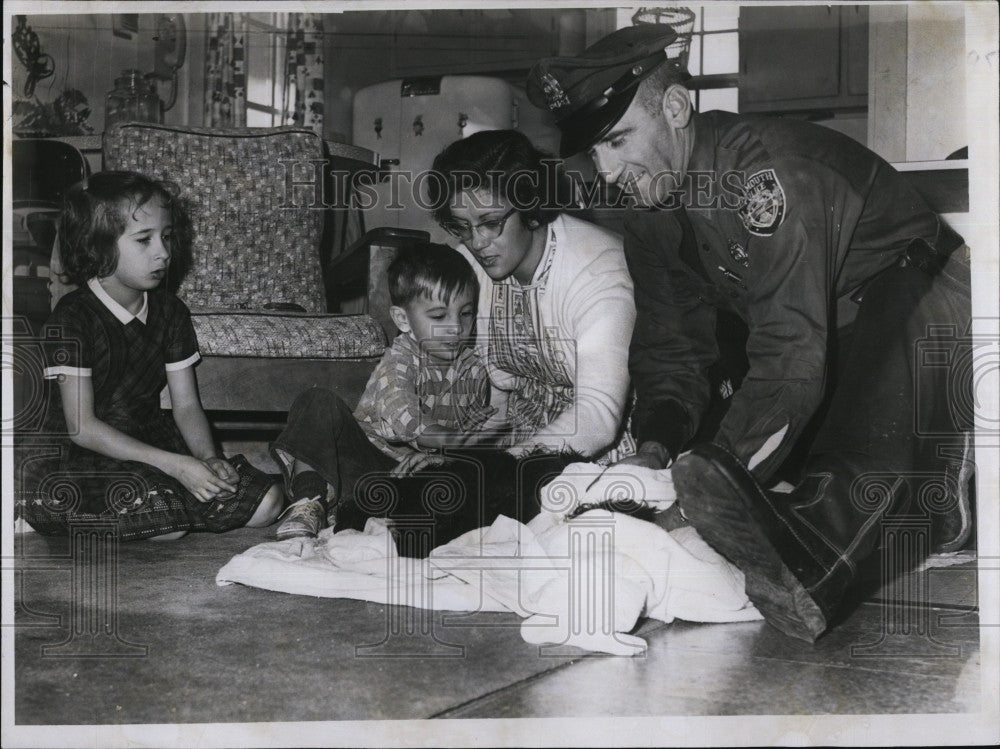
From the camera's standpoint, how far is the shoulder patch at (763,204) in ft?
3.82

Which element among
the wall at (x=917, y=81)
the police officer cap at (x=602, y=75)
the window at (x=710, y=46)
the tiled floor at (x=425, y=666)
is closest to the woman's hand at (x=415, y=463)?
the tiled floor at (x=425, y=666)

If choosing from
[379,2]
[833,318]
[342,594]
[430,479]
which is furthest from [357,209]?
[833,318]

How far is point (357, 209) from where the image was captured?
4.57 feet

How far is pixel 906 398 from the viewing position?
1.20 meters

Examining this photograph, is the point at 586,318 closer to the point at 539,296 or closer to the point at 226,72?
the point at 539,296

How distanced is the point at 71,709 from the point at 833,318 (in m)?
1.01

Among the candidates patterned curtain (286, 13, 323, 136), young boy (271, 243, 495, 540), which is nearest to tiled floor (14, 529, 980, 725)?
young boy (271, 243, 495, 540)

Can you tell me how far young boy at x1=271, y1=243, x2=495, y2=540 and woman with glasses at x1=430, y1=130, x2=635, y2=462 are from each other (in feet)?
0.12

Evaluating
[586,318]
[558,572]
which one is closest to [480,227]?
[586,318]

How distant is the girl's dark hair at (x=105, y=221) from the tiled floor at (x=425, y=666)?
17.7 inches

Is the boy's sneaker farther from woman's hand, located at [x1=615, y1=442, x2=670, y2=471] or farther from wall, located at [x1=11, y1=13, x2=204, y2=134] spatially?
wall, located at [x1=11, y1=13, x2=204, y2=134]

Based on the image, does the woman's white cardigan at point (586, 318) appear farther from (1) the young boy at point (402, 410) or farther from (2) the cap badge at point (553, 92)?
(2) the cap badge at point (553, 92)

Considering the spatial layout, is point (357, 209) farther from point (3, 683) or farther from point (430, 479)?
point (3, 683)

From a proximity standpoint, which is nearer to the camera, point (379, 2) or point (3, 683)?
point (3, 683)
